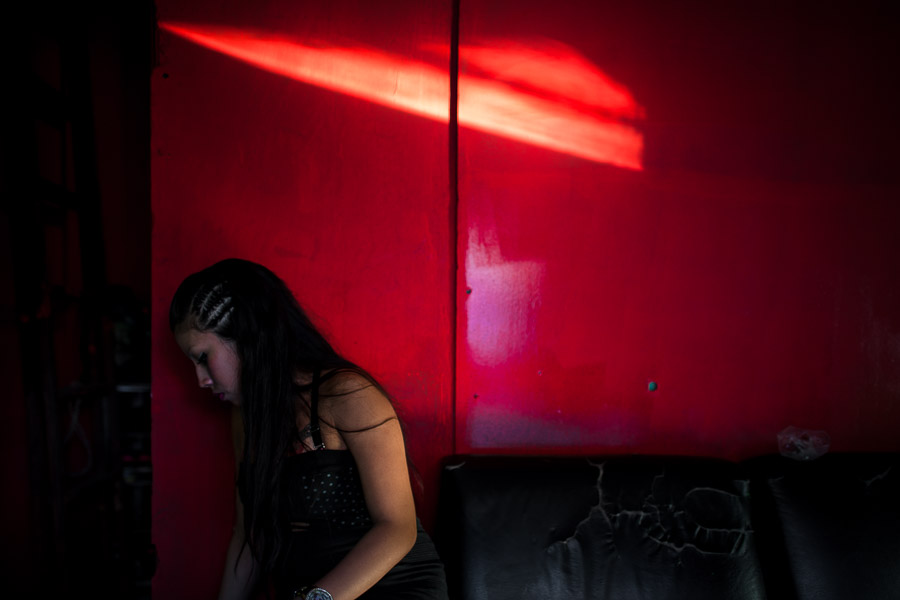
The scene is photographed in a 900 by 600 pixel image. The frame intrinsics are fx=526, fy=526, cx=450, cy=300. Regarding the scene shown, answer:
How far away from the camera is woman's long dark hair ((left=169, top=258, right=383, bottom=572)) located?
3.82 feet

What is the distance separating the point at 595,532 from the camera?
4.38ft

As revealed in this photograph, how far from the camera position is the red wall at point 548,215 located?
4.99 ft

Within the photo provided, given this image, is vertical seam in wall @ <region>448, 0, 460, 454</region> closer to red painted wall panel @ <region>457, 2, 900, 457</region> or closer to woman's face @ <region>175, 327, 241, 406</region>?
red painted wall panel @ <region>457, 2, 900, 457</region>

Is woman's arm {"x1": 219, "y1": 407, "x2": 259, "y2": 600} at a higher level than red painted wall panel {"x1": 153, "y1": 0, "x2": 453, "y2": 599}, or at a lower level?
lower

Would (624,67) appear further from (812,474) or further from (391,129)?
(812,474)

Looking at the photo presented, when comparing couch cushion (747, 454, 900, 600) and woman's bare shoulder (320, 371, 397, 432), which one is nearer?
woman's bare shoulder (320, 371, 397, 432)

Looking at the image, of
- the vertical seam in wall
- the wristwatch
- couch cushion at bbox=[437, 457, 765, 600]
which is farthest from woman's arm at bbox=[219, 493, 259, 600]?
the vertical seam in wall

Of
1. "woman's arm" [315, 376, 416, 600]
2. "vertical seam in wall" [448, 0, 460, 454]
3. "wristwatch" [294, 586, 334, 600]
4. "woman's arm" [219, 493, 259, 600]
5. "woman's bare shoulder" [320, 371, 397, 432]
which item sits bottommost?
"woman's arm" [219, 493, 259, 600]

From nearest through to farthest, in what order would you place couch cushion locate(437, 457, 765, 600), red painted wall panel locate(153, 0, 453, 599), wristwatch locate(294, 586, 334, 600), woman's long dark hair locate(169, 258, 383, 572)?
wristwatch locate(294, 586, 334, 600) → woman's long dark hair locate(169, 258, 383, 572) → couch cushion locate(437, 457, 765, 600) → red painted wall panel locate(153, 0, 453, 599)

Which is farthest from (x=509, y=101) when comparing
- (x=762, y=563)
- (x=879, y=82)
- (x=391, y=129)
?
(x=762, y=563)

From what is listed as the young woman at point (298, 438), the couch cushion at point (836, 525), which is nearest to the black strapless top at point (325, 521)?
the young woman at point (298, 438)

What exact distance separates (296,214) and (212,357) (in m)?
0.53

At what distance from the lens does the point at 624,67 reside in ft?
5.33

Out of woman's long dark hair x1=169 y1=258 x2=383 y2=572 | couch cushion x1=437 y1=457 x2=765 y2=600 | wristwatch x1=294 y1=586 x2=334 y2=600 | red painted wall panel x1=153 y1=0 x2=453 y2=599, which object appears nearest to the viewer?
wristwatch x1=294 y1=586 x2=334 y2=600
